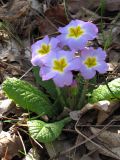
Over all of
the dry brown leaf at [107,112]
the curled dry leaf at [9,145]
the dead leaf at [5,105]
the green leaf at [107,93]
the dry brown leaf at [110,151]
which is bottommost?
the dry brown leaf at [110,151]

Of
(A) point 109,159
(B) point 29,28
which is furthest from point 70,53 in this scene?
(B) point 29,28

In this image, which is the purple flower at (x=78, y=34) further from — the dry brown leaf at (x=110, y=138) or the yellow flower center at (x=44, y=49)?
the dry brown leaf at (x=110, y=138)

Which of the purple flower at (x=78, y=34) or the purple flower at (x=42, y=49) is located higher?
the purple flower at (x=78, y=34)

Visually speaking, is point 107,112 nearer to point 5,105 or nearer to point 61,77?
point 61,77

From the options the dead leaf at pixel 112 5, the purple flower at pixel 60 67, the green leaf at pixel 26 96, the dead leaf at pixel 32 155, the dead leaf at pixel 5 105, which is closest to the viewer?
the purple flower at pixel 60 67

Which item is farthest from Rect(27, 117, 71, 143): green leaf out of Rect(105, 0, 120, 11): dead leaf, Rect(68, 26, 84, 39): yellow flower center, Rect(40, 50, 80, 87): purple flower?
Rect(105, 0, 120, 11): dead leaf

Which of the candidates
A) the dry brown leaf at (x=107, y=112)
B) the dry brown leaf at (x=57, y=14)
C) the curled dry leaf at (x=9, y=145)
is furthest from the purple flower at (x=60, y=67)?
the dry brown leaf at (x=57, y=14)

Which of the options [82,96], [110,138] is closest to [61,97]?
[82,96]
